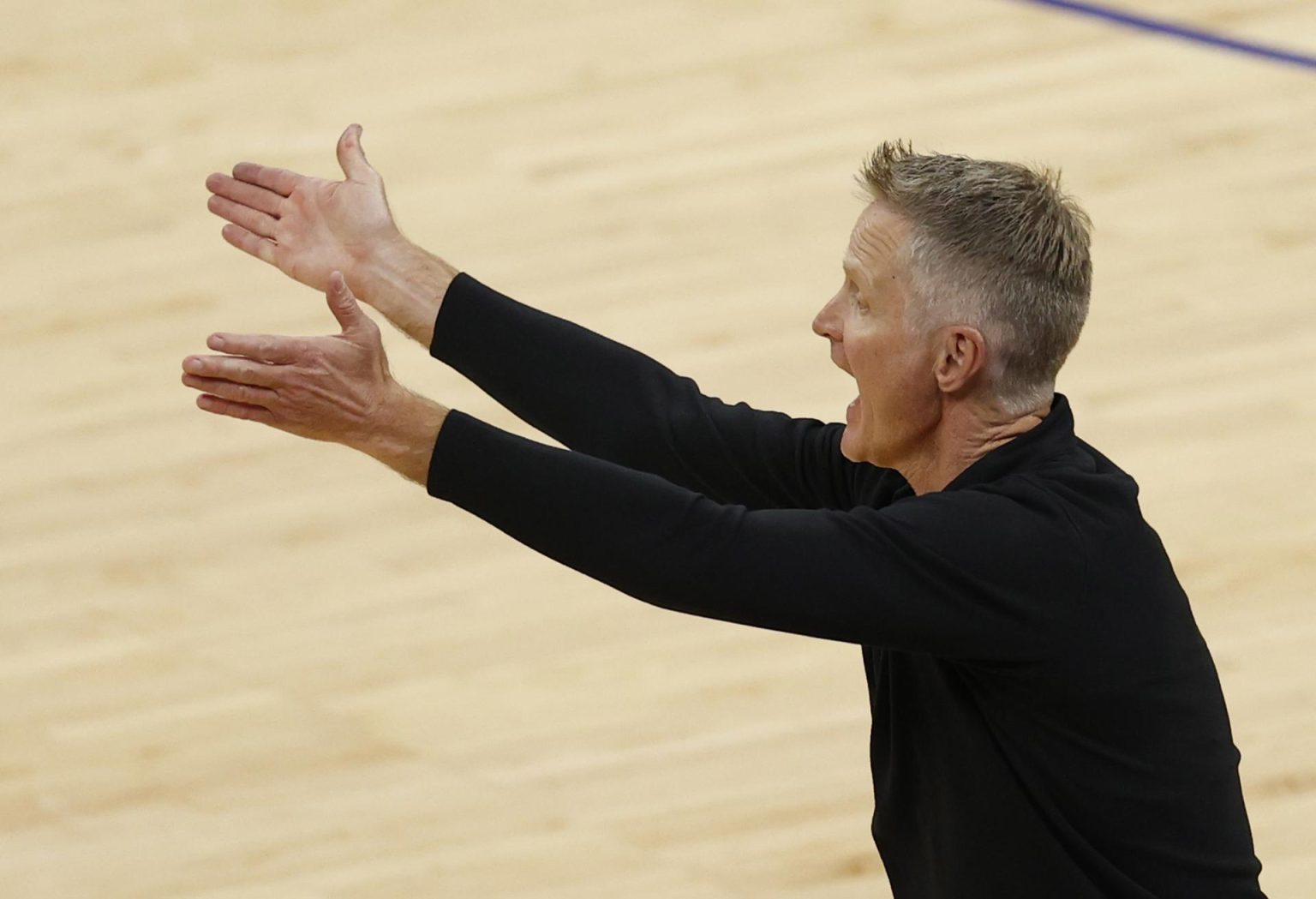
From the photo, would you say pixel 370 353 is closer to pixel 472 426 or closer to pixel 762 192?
pixel 472 426

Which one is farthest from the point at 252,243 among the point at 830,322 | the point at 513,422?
the point at 513,422

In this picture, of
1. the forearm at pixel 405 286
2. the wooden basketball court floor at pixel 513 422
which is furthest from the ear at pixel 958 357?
the wooden basketball court floor at pixel 513 422

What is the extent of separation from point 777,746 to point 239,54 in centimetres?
209

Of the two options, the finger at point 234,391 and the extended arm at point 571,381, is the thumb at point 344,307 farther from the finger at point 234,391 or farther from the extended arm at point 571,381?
the extended arm at point 571,381

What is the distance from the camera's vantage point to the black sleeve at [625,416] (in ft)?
6.40

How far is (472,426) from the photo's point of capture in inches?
63.1

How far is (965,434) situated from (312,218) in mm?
634

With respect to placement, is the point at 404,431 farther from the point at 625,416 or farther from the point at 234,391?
the point at 625,416

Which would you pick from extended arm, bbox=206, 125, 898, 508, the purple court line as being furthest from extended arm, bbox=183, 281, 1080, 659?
the purple court line

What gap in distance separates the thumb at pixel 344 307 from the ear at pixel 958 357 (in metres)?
0.43

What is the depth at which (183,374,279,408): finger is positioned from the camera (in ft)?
5.19

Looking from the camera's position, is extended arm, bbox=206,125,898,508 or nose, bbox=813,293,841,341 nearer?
nose, bbox=813,293,841,341

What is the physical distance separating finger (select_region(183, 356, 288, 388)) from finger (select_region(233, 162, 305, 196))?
0.48 metres

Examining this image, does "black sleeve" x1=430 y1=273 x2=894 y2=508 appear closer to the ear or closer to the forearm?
the forearm
